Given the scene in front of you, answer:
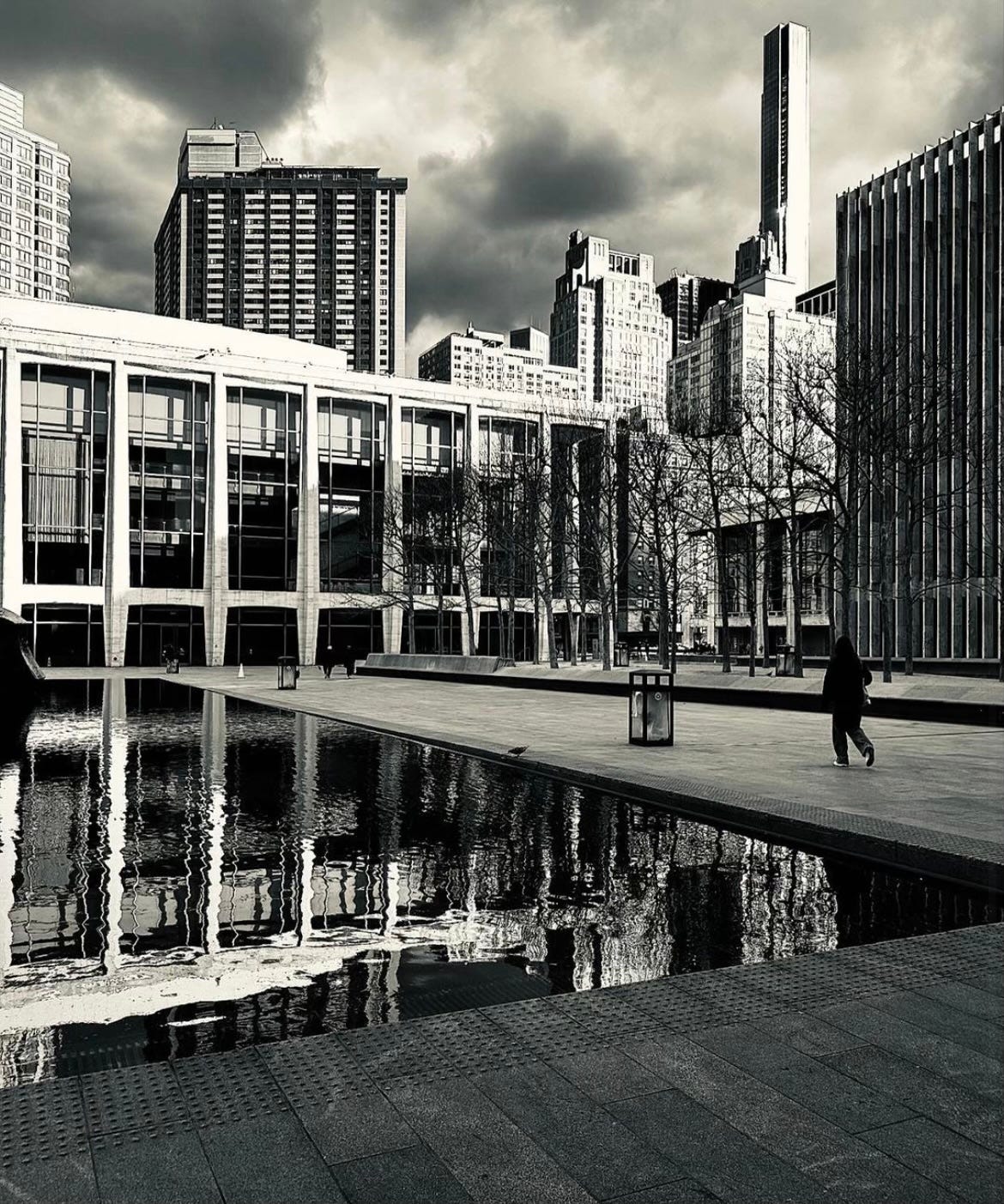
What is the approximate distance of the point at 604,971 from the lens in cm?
493

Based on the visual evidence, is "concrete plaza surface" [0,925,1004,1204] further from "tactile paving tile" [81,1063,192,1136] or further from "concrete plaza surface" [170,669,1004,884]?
"concrete plaza surface" [170,669,1004,884]

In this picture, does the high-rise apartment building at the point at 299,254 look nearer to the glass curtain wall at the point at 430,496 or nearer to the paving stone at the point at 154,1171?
the glass curtain wall at the point at 430,496

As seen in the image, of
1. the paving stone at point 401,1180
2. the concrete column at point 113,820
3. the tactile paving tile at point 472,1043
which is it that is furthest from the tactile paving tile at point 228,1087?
the concrete column at point 113,820

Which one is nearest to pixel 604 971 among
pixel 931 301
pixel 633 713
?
pixel 633 713

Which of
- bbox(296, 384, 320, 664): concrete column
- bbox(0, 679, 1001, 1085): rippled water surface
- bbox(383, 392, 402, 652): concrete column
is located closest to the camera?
bbox(0, 679, 1001, 1085): rippled water surface

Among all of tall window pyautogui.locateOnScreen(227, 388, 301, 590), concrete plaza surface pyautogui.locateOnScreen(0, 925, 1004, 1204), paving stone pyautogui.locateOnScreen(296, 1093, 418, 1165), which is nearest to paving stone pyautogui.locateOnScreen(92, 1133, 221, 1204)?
concrete plaza surface pyautogui.locateOnScreen(0, 925, 1004, 1204)

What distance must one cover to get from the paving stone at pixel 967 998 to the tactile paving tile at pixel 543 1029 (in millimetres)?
1635

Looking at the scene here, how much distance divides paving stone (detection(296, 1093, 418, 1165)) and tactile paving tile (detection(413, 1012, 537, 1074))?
41 centimetres

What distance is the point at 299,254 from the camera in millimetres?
177125

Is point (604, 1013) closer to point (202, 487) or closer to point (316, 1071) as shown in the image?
point (316, 1071)

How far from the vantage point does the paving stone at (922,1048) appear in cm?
360

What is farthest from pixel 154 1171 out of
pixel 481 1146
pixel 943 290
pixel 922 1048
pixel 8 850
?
pixel 943 290

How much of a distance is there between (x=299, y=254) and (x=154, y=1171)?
188090 mm

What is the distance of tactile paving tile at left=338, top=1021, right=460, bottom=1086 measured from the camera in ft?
11.8
